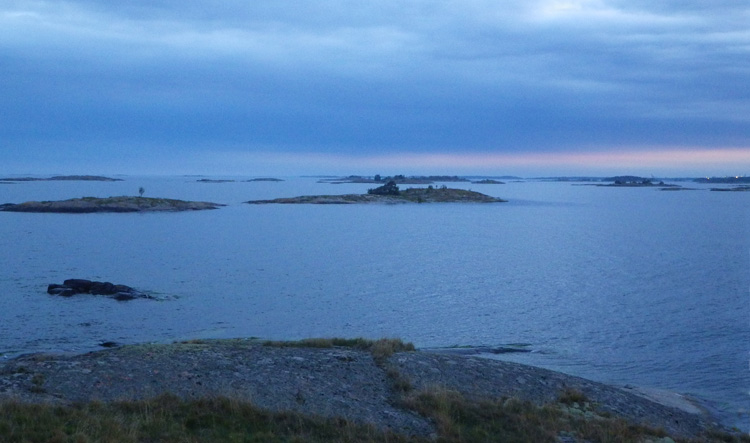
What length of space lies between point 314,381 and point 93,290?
73.1 feet

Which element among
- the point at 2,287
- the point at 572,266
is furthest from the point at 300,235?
the point at 2,287

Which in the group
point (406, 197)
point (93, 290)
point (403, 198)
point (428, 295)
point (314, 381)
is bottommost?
point (428, 295)

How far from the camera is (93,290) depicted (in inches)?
1357

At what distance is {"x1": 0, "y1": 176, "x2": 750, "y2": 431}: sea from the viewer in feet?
80.6

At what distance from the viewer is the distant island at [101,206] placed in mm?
102812

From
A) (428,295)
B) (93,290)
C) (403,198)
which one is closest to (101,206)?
(403,198)

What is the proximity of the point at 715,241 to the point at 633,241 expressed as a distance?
7.77 meters

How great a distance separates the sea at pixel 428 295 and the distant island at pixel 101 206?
29959 millimetres

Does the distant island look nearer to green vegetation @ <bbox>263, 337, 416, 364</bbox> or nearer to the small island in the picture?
the small island

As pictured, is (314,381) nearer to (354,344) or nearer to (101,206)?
(354,344)

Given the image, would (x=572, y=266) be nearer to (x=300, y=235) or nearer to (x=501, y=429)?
(x=300, y=235)

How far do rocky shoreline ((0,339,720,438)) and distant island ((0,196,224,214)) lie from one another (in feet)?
302

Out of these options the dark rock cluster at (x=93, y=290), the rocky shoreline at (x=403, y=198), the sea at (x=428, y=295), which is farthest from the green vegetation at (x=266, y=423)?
the rocky shoreline at (x=403, y=198)

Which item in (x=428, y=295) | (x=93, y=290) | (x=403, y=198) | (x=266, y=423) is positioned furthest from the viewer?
(x=403, y=198)
